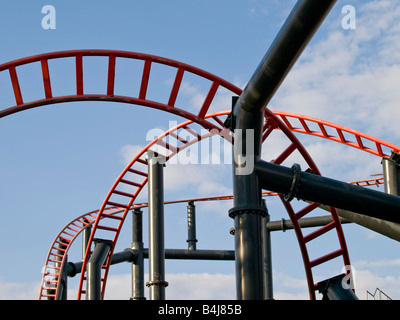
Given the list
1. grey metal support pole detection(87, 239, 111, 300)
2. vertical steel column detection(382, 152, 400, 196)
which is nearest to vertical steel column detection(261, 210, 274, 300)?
vertical steel column detection(382, 152, 400, 196)

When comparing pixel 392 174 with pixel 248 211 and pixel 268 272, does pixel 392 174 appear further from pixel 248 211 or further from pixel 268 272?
pixel 248 211

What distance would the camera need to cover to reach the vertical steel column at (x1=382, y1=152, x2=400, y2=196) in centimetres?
954

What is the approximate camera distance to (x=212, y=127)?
775 cm

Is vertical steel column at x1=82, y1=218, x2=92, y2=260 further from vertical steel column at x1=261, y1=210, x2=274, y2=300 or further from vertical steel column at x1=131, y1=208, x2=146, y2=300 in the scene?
vertical steel column at x1=261, y1=210, x2=274, y2=300

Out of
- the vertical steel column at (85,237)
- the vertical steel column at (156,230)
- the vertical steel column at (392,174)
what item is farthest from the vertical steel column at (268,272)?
the vertical steel column at (85,237)

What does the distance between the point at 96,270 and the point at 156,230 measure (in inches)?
99.7

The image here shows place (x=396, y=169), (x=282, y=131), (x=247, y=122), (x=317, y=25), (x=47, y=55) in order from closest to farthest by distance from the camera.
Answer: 1. (x=317, y=25)
2. (x=247, y=122)
3. (x=47, y=55)
4. (x=282, y=131)
5. (x=396, y=169)

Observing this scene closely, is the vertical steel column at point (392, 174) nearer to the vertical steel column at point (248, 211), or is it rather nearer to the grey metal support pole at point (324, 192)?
the grey metal support pole at point (324, 192)

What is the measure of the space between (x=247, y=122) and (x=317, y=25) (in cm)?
137

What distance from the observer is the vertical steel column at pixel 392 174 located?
9.54 metres

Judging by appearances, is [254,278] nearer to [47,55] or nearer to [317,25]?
[317,25]

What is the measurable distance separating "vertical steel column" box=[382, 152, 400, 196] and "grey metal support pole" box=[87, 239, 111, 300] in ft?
20.8

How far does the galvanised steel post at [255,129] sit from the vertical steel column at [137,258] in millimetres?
7718
